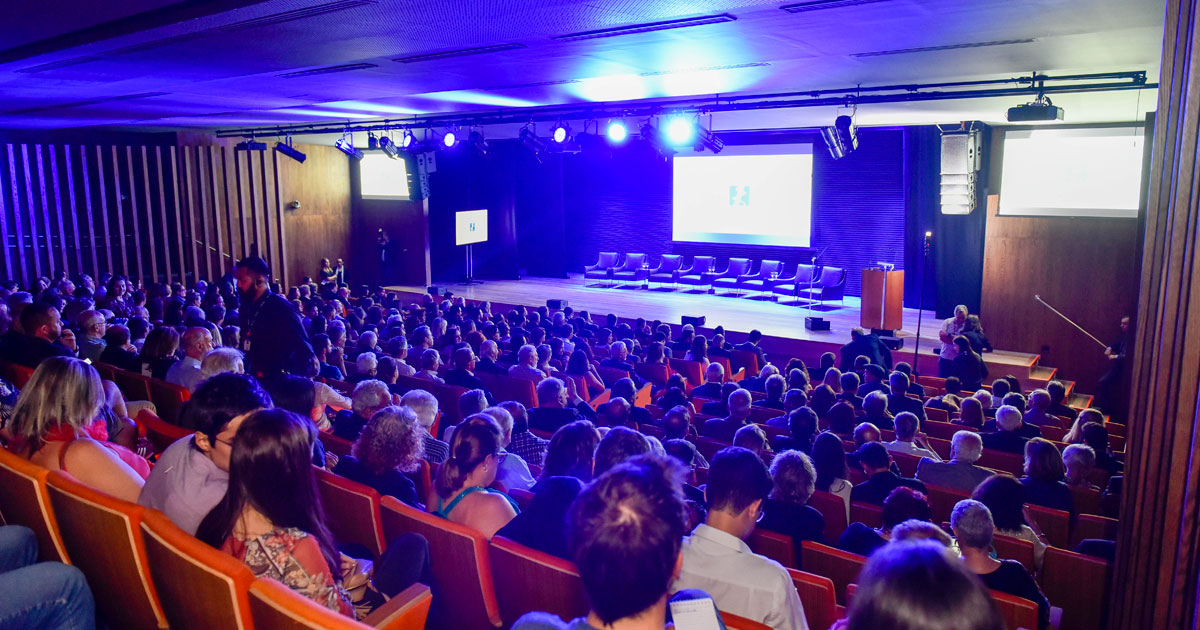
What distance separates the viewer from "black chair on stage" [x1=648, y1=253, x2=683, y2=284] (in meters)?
15.9

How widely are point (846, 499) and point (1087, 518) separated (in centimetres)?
115

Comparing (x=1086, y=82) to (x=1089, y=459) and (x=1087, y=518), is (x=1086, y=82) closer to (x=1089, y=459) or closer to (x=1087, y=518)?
(x=1089, y=459)

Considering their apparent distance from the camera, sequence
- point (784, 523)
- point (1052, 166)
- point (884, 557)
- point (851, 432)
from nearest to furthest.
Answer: point (884, 557) → point (784, 523) → point (851, 432) → point (1052, 166)

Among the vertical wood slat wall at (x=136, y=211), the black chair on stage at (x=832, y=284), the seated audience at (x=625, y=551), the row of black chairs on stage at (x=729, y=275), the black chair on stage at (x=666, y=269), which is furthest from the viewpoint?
the black chair on stage at (x=666, y=269)

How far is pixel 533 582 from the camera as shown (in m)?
2.45

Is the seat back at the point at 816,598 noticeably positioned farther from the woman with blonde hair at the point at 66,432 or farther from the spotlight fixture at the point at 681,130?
the spotlight fixture at the point at 681,130

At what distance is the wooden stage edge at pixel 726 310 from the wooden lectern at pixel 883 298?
0.41 m

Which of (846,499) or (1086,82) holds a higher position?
(1086,82)

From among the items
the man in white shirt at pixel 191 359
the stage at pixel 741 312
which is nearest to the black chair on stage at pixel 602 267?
the stage at pixel 741 312

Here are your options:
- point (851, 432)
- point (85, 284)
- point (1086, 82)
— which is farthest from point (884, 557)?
point (85, 284)

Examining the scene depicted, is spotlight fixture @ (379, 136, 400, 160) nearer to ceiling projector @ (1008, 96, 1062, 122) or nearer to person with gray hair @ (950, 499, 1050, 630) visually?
ceiling projector @ (1008, 96, 1062, 122)

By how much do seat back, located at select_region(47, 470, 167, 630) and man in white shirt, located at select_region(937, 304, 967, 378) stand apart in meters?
8.73

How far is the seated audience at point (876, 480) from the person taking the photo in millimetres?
4074

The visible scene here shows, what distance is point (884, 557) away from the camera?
55.2 inches
